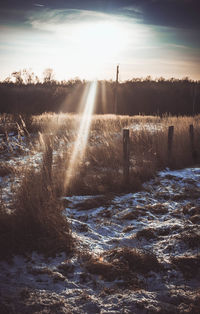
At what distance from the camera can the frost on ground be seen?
7.41 feet

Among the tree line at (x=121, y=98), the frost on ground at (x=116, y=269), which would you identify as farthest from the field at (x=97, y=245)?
the tree line at (x=121, y=98)

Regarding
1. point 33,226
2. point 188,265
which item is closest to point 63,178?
point 33,226

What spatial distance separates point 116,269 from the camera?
8.96 feet

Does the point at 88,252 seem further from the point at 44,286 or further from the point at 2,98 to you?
the point at 2,98

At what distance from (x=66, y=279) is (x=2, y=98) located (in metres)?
27.1

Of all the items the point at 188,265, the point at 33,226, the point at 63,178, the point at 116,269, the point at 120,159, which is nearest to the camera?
the point at 116,269

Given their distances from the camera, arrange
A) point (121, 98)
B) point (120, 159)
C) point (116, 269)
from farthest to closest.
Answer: point (121, 98) → point (120, 159) → point (116, 269)

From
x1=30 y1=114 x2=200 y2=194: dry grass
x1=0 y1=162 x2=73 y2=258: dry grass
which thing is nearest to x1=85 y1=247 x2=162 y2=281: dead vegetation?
x1=0 y1=162 x2=73 y2=258: dry grass

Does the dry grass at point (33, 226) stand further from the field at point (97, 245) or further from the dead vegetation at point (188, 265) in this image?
the dead vegetation at point (188, 265)

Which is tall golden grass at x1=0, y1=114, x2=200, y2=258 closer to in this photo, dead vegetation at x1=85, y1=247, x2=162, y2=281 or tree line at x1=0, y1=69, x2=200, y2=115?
dead vegetation at x1=85, y1=247, x2=162, y2=281

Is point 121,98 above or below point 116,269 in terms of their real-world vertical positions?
above

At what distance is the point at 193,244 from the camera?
10.7ft

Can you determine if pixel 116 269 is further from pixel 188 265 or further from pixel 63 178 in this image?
pixel 63 178

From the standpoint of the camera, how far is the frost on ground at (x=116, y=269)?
2260mm
